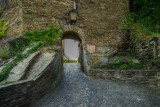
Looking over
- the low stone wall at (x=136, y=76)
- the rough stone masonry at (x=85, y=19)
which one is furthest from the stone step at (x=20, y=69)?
the low stone wall at (x=136, y=76)

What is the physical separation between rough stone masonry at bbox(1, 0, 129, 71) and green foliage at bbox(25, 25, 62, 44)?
1.05ft

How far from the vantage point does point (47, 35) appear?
509cm

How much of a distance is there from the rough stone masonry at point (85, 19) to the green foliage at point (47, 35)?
1.05 feet

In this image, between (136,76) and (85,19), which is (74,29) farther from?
(136,76)

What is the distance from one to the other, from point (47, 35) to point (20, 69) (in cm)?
302

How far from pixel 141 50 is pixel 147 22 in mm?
2657

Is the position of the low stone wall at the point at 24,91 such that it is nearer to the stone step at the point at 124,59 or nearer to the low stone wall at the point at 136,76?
the low stone wall at the point at 136,76

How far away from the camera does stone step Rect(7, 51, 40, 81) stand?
2306 mm

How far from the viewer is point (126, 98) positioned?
8.57 feet

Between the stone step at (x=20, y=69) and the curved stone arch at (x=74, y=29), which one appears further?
the curved stone arch at (x=74, y=29)

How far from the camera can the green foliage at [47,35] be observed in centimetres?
490

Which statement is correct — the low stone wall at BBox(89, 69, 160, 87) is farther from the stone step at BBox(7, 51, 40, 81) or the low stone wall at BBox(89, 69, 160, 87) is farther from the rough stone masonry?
the stone step at BBox(7, 51, 40, 81)

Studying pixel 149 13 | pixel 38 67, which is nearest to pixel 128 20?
pixel 149 13

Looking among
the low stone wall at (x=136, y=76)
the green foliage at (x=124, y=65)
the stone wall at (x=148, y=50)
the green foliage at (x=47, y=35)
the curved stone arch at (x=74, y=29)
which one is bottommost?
the low stone wall at (x=136, y=76)
